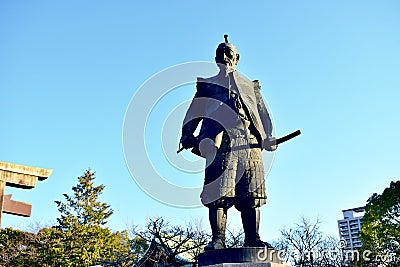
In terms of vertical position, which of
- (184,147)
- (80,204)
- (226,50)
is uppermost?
(80,204)

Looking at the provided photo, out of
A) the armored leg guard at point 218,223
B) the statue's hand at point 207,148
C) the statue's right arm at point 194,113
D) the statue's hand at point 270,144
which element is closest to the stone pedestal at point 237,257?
the armored leg guard at point 218,223

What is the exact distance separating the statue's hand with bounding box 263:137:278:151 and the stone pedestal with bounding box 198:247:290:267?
1.52m

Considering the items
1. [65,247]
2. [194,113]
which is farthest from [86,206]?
[194,113]

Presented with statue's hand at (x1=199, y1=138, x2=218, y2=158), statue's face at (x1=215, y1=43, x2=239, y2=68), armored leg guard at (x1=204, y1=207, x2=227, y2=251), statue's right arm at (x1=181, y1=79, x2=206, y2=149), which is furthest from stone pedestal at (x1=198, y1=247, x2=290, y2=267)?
statue's face at (x1=215, y1=43, x2=239, y2=68)

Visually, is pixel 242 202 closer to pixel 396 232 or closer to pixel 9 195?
pixel 9 195

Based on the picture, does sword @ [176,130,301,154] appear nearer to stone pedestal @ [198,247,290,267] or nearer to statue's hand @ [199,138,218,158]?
statue's hand @ [199,138,218,158]

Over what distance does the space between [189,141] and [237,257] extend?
1877 millimetres

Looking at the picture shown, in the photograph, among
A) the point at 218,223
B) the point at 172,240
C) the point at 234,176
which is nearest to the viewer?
the point at 218,223

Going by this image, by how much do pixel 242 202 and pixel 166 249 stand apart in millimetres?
14346

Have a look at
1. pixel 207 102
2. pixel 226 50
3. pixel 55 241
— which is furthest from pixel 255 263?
pixel 55 241

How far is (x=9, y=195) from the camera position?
20.7 feet

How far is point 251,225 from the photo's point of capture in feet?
18.5

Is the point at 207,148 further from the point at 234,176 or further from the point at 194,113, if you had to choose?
the point at 194,113

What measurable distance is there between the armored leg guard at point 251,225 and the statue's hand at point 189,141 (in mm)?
1216
